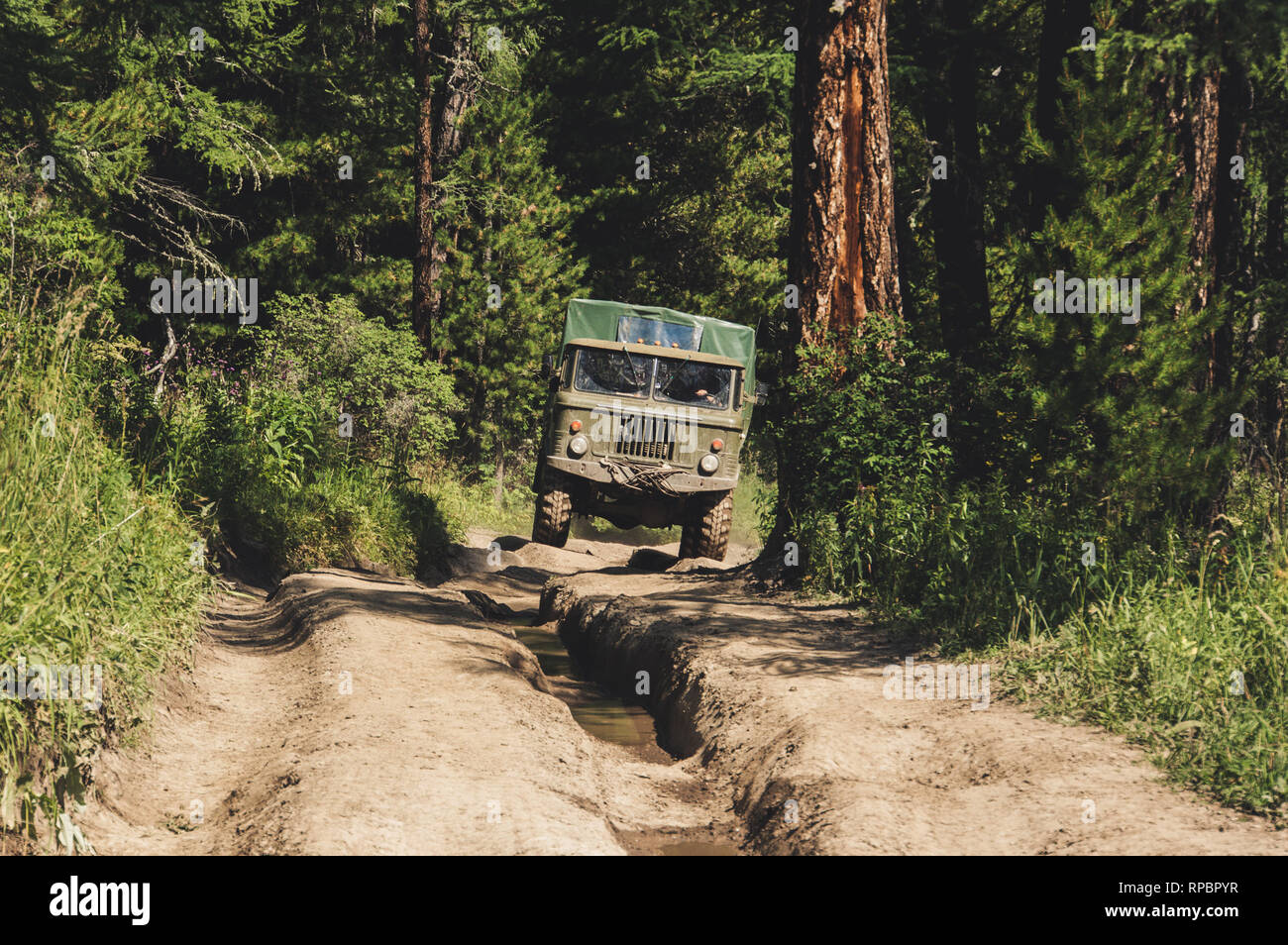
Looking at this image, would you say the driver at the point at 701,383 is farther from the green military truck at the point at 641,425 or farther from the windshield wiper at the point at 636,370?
the windshield wiper at the point at 636,370

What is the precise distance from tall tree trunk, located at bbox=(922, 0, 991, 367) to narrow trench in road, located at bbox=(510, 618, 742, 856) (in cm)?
643

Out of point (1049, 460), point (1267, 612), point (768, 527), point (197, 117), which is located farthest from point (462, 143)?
point (1267, 612)

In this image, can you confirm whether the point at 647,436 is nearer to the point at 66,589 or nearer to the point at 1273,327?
the point at 1273,327

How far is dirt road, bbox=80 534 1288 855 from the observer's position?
469 cm

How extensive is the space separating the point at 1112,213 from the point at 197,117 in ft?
65.6

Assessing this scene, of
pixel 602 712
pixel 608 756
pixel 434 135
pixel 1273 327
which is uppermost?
pixel 434 135

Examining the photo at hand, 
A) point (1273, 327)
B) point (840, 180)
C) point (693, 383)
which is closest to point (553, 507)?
point (693, 383)

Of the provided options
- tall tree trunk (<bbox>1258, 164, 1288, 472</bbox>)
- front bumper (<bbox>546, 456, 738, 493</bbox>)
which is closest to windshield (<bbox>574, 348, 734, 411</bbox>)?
front bumper (<bbox>546, 456, 738, 493</bbox>)

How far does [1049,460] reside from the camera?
364 inches

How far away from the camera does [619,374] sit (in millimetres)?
14273

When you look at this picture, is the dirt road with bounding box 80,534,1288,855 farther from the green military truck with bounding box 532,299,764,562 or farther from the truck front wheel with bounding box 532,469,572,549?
the truck front wheel with bounding box 532,469,572,549

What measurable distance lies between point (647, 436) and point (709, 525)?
4.66 feet

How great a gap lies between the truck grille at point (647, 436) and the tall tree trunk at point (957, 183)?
3.46 meters
